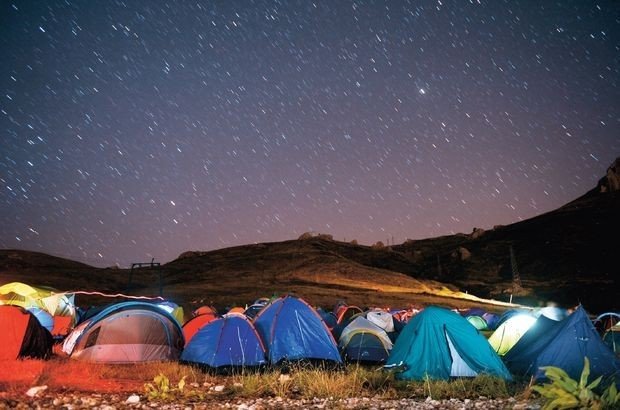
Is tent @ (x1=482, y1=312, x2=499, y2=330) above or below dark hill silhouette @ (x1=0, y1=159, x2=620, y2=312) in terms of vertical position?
below

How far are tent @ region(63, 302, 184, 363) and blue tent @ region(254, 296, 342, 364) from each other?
122 inches

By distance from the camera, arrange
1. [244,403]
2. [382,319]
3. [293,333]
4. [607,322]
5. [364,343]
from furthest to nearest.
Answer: [382,319], [607,322], [364,343], [293,333], [244,403]

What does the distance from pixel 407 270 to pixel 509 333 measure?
243ft

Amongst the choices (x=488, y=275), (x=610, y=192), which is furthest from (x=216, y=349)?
(x=610, y=192)

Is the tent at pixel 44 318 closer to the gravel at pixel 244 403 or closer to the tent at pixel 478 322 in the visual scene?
the gravel at pixel 244 403

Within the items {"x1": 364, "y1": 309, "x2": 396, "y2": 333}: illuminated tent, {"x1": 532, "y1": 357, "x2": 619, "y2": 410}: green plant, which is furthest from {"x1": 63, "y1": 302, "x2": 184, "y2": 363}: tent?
{"x1": 532, "y1": 357, "x2": 619, "y2": 410}: green plant

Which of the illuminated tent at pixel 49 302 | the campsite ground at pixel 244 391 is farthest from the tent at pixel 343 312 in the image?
the campsite ground at pixel 244 391

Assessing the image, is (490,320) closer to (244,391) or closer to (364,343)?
(364,343)

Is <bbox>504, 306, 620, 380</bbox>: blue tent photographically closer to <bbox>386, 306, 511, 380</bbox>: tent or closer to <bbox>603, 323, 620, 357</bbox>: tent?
<bbox>386, 306, 511, 380</bbox>: tent

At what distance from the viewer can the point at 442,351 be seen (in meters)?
12.0

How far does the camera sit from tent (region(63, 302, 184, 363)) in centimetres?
1454

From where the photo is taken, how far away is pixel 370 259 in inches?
3780

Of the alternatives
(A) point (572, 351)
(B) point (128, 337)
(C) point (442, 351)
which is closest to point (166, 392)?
(B) point (128, 337)

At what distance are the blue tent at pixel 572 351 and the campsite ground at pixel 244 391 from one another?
49.8 inches
